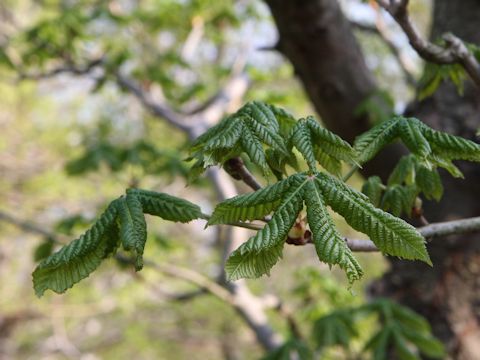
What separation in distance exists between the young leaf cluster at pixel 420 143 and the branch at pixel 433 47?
23cm

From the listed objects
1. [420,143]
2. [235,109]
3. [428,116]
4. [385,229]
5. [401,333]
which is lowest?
[401,333]

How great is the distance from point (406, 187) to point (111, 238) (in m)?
0.57

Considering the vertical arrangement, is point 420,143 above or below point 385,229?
above

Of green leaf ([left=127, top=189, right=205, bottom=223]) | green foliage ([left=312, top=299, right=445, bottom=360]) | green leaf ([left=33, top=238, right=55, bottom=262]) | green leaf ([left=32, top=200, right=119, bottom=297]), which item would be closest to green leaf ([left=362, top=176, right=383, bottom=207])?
green leaf ([left=127, top=189, right=205, bottom=223])

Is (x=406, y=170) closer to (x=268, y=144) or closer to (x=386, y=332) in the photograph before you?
(x=268, y=144)

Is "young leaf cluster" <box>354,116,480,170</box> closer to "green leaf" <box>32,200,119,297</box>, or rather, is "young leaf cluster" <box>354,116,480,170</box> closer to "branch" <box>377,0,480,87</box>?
"branch" <box>377,0,480,87</box>

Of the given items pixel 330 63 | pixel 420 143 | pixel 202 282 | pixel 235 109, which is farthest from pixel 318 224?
pixel 235 109

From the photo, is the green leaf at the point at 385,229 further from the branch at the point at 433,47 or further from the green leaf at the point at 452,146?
the branch at the point at 433,47

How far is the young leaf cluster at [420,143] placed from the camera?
2.79ft

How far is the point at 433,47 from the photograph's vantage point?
3.58 ft

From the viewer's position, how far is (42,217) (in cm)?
668

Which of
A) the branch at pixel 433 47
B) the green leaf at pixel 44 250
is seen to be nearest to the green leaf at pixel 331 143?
the branch at pixel 433 47

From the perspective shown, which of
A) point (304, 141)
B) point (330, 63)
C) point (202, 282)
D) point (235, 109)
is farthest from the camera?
point (235, 109)

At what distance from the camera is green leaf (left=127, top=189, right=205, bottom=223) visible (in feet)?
2.89
